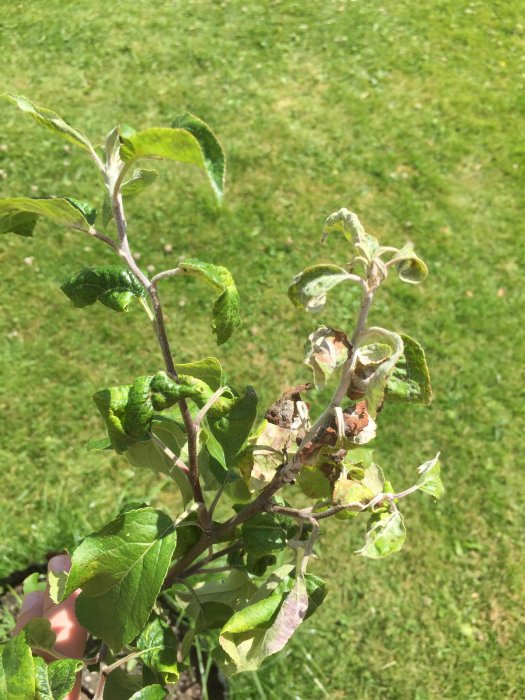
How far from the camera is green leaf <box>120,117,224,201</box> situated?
760mm

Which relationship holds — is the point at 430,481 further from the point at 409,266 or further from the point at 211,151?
the point at 211,151

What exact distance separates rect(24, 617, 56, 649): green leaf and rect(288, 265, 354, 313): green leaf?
90 cm

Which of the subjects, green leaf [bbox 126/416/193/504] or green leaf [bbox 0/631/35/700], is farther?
green leaf [bbox 126/416/193/504]

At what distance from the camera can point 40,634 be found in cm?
138

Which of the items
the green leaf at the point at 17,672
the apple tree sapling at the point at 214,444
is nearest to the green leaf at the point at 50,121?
the apple tree sapling at the point at 214,444

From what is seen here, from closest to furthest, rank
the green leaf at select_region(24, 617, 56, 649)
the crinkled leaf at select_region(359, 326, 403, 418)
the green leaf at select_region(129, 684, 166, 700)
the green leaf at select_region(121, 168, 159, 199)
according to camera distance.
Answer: the crinkled leaf at select_region(359, 326, 403, 418) < the green leaf at select_region(121, 168, 159, 199) < the green leaf at select_region(129, 684, 166, 700) < the green leaf at select_region(24, 617, 56, 649)

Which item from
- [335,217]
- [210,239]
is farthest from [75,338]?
[335,217]

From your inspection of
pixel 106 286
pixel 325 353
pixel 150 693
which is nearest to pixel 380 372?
pixel 325 353

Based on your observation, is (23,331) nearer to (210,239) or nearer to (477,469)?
(210,239)

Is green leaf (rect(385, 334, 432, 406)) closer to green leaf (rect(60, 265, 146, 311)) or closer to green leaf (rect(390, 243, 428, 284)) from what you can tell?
green leaf (rect(390, 243, 428, 284))

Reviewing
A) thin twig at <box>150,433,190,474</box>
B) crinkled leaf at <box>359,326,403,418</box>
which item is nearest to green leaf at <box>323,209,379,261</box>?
crinkled leaf at <box>359,326,403,418</box>

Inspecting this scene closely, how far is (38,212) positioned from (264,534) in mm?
717

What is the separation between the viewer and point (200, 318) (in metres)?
3.50

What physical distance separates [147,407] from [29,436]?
2.27 meters
